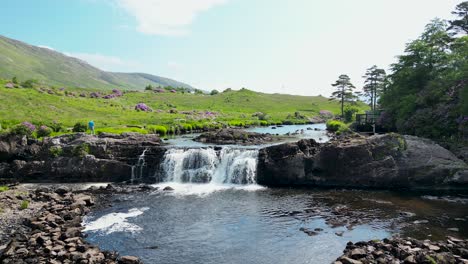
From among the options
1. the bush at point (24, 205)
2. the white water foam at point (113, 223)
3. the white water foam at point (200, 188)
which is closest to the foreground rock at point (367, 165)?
the white water foam at point (200, 188)

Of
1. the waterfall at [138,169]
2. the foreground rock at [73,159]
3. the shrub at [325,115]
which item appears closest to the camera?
the foreground rock at [73,159]

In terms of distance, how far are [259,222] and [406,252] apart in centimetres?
1179

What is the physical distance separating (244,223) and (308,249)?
6899mm

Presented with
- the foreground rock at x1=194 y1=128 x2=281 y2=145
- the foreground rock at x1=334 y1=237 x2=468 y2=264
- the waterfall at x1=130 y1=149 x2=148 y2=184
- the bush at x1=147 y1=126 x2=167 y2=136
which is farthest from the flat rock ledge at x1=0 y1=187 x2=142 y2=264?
the bush at x1=147 y1=126 x2=167 y2=136

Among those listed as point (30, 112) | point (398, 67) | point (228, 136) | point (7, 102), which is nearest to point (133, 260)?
point (228, 136)

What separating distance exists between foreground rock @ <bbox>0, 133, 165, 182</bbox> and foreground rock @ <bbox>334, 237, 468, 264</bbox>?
31.9 metres

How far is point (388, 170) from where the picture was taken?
4009cm

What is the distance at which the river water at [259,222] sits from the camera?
2397 centimetres

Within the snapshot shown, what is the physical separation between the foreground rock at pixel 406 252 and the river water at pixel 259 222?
5.50 ft

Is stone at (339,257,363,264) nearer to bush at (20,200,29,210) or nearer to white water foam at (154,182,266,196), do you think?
white water foam at (154,182,266,196)

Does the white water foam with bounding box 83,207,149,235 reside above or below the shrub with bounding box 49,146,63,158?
below

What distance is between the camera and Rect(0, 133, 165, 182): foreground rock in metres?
46.1

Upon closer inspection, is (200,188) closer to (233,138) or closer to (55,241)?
(55,241)

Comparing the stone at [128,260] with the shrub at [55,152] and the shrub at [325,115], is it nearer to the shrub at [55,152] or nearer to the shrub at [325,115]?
the shrub at [55,152]
